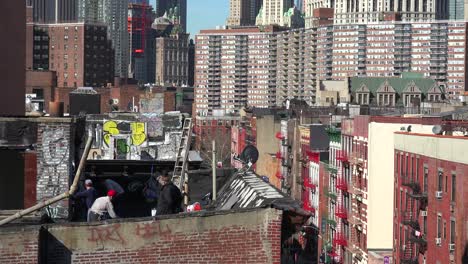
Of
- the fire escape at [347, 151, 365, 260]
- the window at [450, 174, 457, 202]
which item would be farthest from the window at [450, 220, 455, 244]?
the fire escape at [347, 151, 365, 260]

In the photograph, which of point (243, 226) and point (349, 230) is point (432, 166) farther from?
point (243, 226)

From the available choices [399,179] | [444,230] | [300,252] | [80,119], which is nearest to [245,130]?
[300,252]

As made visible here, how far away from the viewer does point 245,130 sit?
6220 inches

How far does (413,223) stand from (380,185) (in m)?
12.7

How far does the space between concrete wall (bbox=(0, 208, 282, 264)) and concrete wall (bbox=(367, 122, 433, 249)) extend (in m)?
48.0

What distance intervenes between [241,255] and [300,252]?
77.0m

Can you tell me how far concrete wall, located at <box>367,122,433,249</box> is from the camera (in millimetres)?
65938

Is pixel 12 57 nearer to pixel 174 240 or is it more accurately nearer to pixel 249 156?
pixel 249 156

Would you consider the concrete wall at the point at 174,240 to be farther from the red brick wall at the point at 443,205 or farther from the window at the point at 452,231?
the window at the point at 452,231

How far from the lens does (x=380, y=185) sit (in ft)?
219

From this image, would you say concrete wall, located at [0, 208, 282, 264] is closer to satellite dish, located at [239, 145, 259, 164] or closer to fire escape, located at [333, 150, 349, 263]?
satellite dish, located at [239, 145, 259, 164]

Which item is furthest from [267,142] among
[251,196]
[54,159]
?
[54,159]

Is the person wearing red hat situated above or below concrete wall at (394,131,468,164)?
above

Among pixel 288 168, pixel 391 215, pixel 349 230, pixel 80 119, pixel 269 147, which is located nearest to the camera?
pixel 80 119
